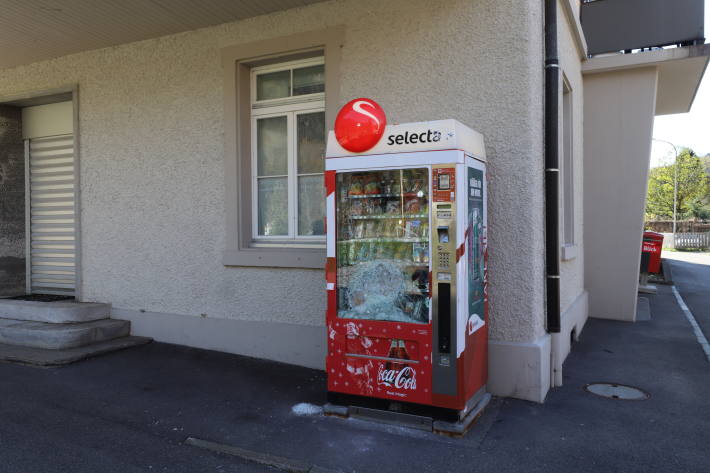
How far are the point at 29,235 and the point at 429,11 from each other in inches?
265

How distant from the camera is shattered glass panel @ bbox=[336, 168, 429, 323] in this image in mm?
4133

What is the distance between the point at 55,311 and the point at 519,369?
5.41m

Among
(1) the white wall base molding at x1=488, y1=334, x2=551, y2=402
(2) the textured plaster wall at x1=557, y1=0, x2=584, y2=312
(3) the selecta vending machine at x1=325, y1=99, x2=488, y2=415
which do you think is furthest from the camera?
(2) the textured plaster wall at x1=557, y1=0, x2=584, y2=312

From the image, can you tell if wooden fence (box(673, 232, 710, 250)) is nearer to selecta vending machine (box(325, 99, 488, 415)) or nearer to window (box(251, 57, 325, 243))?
window (box(251, 57, 325, 243))

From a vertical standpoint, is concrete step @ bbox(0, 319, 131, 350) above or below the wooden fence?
below

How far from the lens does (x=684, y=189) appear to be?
37.2 meters

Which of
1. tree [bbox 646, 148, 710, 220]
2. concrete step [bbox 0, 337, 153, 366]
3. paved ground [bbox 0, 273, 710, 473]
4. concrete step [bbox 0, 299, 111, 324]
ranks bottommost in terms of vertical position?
paved ground [bbox 0, 273, 710, 473]

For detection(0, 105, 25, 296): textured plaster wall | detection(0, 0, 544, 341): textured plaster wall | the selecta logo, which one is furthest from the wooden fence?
detection(0, 105, 25, 296): textured plaster wall

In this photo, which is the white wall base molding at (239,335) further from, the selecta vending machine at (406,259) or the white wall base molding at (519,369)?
the white wall base molding at (519,369)

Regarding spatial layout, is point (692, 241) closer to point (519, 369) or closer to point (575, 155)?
point (575, 155)

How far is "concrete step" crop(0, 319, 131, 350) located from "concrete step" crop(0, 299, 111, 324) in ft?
0.27

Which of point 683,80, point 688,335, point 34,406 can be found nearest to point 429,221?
point 34,406

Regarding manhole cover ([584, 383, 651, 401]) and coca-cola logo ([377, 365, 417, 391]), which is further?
manhole cover ([584, 383, 651, 401])

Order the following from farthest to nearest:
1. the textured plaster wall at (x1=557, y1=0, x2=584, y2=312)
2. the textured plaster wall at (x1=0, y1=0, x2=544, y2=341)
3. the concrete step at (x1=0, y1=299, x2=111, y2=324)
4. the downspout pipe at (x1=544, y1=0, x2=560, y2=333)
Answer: the concrete step at (x1=0, y1=299, x2=111, y2=324), the textured plaster wall at (x1=557, y1=0, x2=584, y2=312), the downspout pipe at (x1=544, y1=0, x2=560, y2=333), the textured plaster wall at (x1=0, y1=0, x2=544, y2=341)
